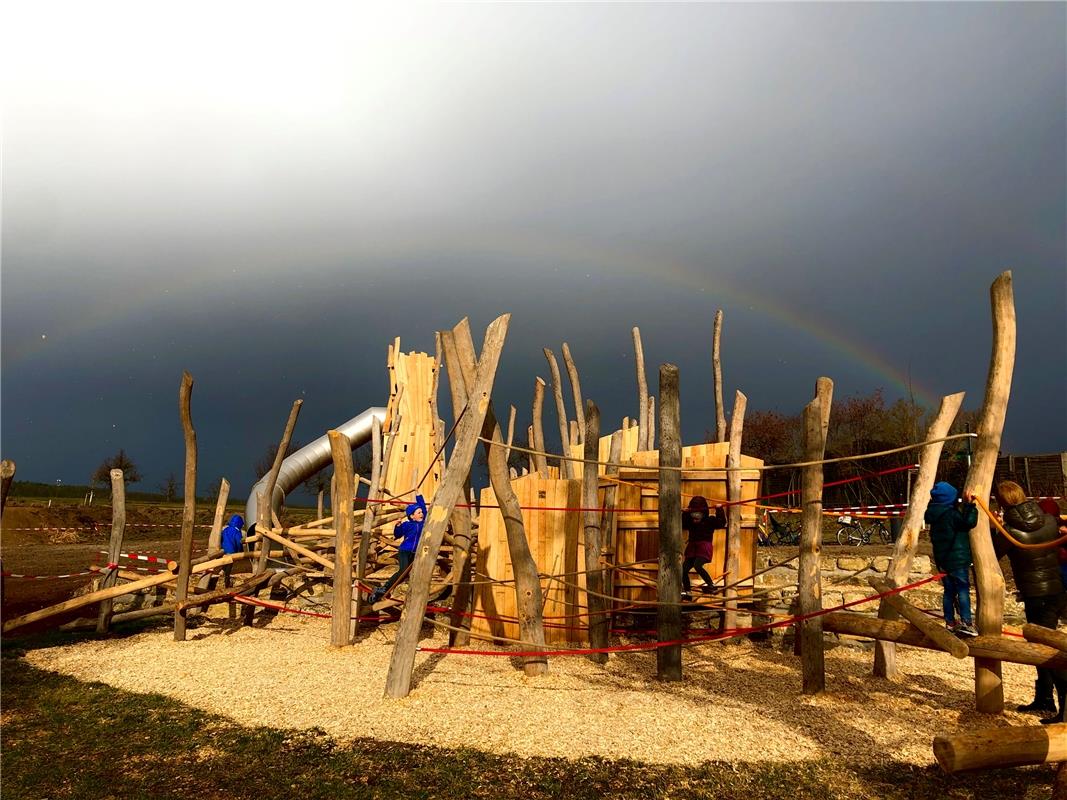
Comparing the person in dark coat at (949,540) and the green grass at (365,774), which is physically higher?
the person in dark coat at (949,540)

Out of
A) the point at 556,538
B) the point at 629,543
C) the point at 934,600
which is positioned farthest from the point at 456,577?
the point at 934,600

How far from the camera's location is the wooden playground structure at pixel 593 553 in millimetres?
5012

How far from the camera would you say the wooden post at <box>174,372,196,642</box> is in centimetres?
786

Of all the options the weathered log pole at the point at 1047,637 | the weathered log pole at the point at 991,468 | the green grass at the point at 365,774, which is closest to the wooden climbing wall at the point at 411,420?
the green grass at the point at 365,774

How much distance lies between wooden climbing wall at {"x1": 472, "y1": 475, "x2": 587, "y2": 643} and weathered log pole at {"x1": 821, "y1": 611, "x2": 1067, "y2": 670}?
108 inches

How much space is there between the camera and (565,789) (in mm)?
3877

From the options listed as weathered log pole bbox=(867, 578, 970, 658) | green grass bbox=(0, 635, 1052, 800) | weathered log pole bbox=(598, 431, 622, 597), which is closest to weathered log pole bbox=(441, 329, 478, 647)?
weathered log pole bbox=(598, 431, 622, 597)

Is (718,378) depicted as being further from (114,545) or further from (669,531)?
(114,545)

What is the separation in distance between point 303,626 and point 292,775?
5.12 metres

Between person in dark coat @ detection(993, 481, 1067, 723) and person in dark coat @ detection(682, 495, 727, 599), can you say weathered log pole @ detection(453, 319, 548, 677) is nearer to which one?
person in dark coat @ detection(682, 495, 727, 599)

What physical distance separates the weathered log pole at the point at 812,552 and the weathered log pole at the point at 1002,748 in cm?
250

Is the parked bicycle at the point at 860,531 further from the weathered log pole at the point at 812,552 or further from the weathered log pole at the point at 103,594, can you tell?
the weathered log pole at the point at 103,594

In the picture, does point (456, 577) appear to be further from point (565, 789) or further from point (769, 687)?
point (565, 789)

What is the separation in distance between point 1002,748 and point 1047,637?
124cm
